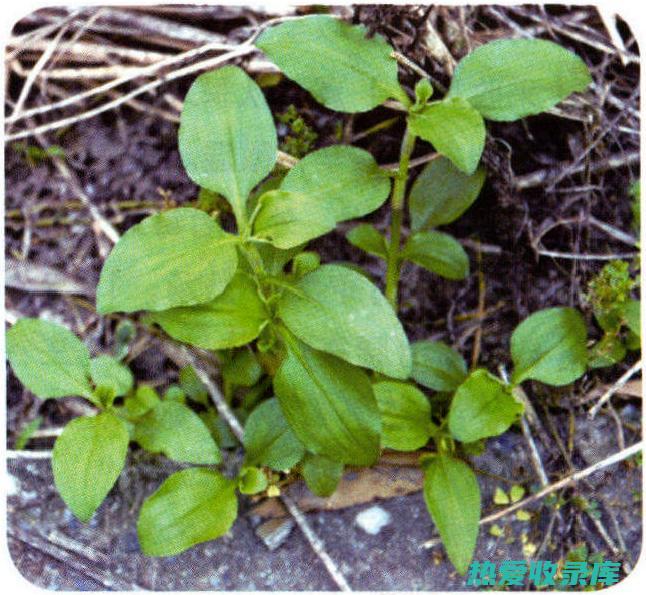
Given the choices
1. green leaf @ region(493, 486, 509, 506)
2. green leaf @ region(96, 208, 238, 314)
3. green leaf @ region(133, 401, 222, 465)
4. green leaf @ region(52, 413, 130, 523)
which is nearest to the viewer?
green leaf @ region(96, 208, 238, 314)

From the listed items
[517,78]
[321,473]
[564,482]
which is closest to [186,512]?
[321,473]

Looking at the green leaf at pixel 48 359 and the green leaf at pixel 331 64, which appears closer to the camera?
the green leaf at pixel 331 64

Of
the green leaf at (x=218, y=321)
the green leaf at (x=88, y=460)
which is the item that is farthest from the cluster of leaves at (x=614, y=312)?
the green leaf at (x=88, y=460)

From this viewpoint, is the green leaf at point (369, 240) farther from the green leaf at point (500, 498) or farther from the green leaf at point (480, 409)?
the green leaf at point (500, 498)

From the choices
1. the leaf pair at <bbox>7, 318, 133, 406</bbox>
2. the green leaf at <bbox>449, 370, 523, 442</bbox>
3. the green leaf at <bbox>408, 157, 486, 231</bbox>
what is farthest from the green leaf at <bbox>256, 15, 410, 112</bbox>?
the leaf pair at <bbox>7, 318, 133, 406</bbox>

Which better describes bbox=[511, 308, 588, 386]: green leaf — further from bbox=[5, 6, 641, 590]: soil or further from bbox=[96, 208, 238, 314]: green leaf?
bbox=[96, 208, 238, 314]: green leaf

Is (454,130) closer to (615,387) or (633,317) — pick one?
(633,317)
